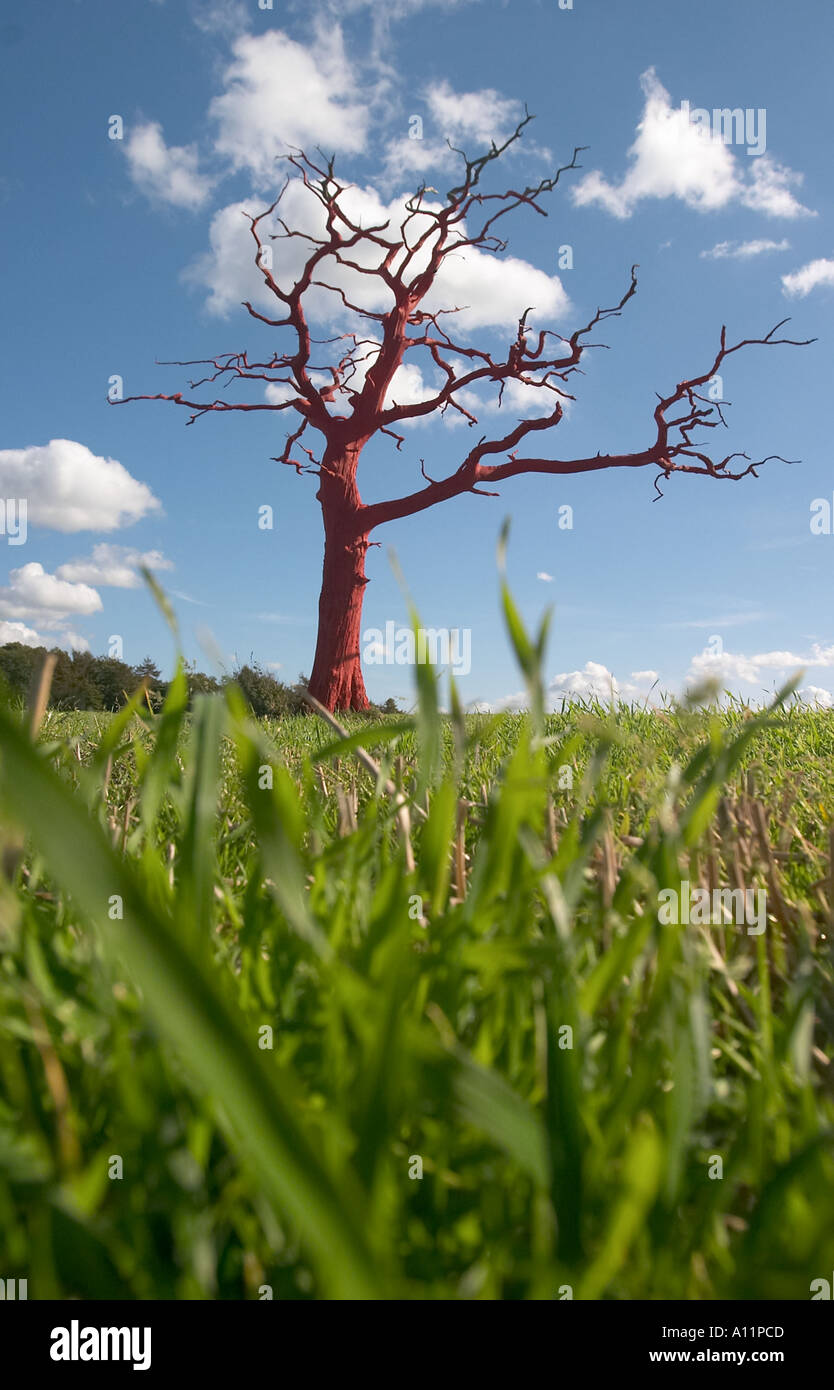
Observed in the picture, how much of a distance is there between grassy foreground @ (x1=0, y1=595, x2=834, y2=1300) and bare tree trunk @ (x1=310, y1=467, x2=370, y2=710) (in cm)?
1634

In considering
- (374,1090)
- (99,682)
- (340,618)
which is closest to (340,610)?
(340,618)

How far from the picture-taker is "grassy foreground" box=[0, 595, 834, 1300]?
490mm

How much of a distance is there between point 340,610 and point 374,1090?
17.2m

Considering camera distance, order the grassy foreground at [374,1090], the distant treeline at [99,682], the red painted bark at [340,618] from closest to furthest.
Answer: the grassy foreground at [374,1090] → the distant treeline at [99,682] → the red painted bark at [340,618]

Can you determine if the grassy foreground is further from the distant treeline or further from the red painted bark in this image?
the red painted bark

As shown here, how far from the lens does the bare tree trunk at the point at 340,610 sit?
17.6 meters

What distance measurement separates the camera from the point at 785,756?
4379 millimetres

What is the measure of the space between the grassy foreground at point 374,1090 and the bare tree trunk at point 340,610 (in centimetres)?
1634

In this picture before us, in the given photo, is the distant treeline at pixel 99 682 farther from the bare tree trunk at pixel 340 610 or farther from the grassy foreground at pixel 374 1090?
the grassy foreground at pixel 374 1090

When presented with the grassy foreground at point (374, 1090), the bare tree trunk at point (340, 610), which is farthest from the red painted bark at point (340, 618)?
the grassy foreground at point (374, 1090)

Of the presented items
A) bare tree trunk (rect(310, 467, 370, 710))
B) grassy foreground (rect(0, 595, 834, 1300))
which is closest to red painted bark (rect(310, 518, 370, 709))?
bare tree trunk (rect(310, 467, 370, 710))
